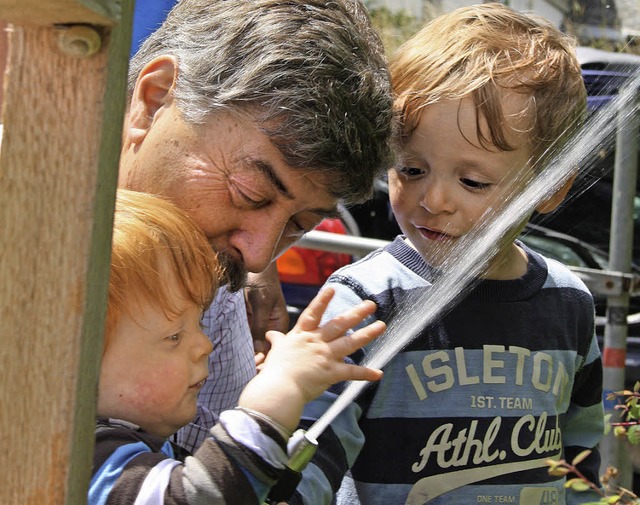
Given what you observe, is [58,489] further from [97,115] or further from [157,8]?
[157,8]

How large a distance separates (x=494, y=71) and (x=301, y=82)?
45 centimetres

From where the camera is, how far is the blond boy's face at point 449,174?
1991 millimetres

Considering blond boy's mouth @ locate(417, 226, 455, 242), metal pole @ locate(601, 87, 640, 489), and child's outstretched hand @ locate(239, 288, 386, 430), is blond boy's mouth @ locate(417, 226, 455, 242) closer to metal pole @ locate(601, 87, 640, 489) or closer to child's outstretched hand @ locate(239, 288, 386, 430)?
child's outstretched hand @ locate(239, 288, 386, 430)

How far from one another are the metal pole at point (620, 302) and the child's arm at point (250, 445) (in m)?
2.53

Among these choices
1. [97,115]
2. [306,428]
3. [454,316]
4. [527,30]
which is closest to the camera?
[97,115]

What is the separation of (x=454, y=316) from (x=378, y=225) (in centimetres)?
348

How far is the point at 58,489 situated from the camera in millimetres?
1040

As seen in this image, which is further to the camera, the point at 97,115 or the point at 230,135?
the point at 230,135

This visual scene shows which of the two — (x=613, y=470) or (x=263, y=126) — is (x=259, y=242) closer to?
(x=263, y=126)

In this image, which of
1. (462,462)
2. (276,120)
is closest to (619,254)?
Answer: (462,462)

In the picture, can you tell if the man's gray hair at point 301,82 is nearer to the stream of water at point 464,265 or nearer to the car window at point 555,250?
the stream of water at point 464,265

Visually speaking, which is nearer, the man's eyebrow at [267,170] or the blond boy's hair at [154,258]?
the blond boy's hair at [154,258]

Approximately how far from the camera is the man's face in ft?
6.16

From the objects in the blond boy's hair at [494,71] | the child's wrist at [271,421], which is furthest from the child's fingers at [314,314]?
the blond boy's hair at [494,71]
